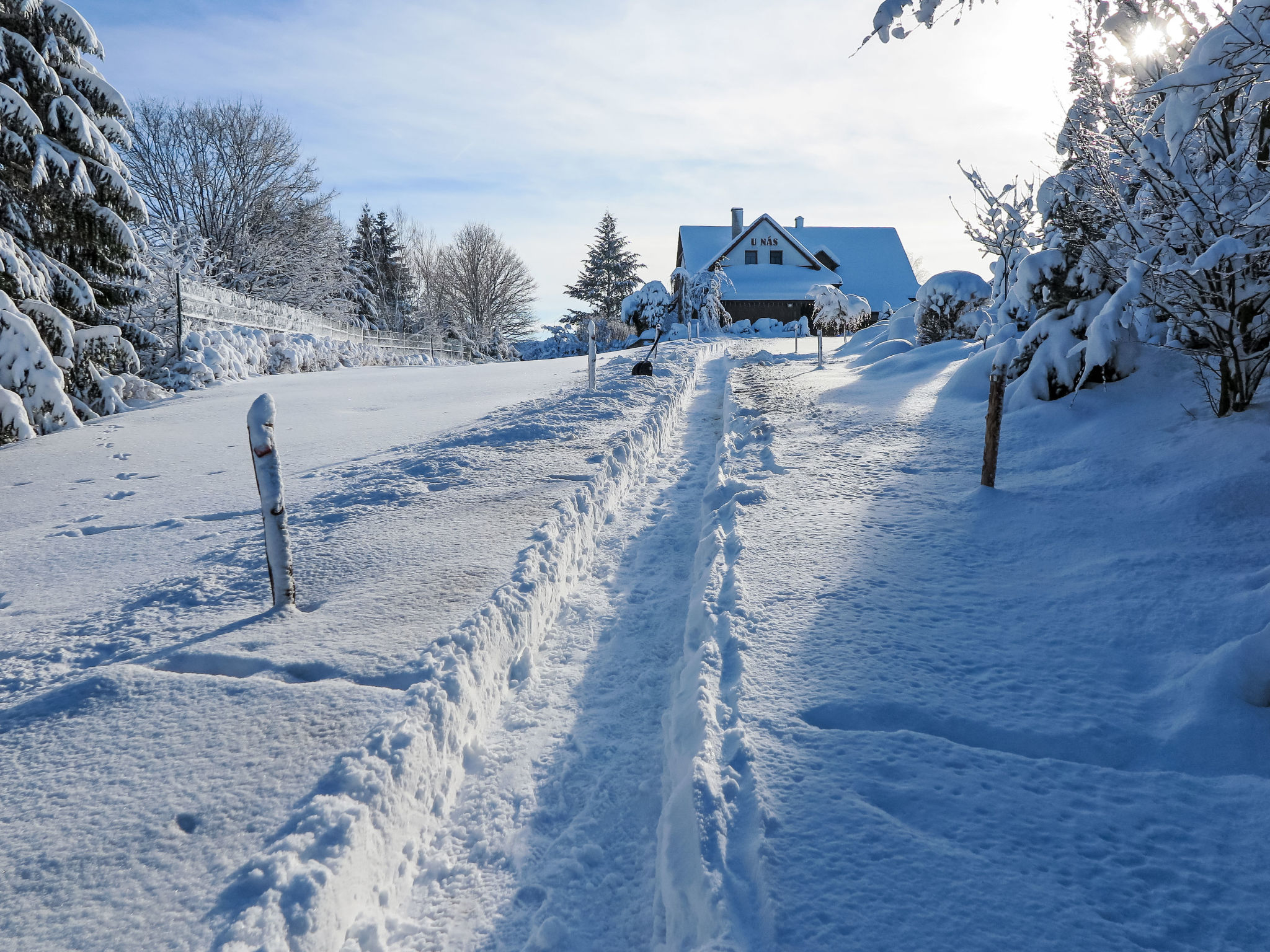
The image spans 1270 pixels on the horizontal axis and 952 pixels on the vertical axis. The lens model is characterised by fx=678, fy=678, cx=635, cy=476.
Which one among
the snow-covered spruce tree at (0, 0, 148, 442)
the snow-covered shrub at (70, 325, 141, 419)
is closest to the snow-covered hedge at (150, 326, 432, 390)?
the snow-covered spruce tree at (0, 0, 148, 442)

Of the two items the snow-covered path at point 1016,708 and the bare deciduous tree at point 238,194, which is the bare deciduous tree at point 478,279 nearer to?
the bare deciduous tree at point 238,194

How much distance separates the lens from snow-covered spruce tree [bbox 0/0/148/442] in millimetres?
8188

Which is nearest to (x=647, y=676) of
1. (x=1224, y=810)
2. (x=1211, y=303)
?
(x=1224, y=810)

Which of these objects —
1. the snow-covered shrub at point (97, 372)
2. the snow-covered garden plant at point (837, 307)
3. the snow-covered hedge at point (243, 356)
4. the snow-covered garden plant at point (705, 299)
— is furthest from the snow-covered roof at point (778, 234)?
the snow-covered shrub at point (97, 372)

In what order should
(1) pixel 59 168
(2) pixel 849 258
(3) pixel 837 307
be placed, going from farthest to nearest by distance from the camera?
(2) pixel 849 258
(3) pixel 837 307
(1) pixel 59 168

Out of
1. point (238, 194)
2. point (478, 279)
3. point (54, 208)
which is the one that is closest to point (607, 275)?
point (478, 279)

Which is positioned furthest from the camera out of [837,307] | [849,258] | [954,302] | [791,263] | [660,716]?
[849,258]

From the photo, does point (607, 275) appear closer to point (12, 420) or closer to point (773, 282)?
point (773, 282)

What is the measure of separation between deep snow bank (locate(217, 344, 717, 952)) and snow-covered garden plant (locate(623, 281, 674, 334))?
31.7m

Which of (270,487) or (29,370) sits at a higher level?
(29,370)

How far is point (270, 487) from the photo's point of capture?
3.01 meters

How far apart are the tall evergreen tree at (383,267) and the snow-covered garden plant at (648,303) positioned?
16.7 m

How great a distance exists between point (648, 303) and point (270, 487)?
107ft

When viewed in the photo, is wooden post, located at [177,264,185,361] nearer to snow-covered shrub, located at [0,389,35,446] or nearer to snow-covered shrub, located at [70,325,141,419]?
snow-covered shrub, located at [70,325,141,419]
